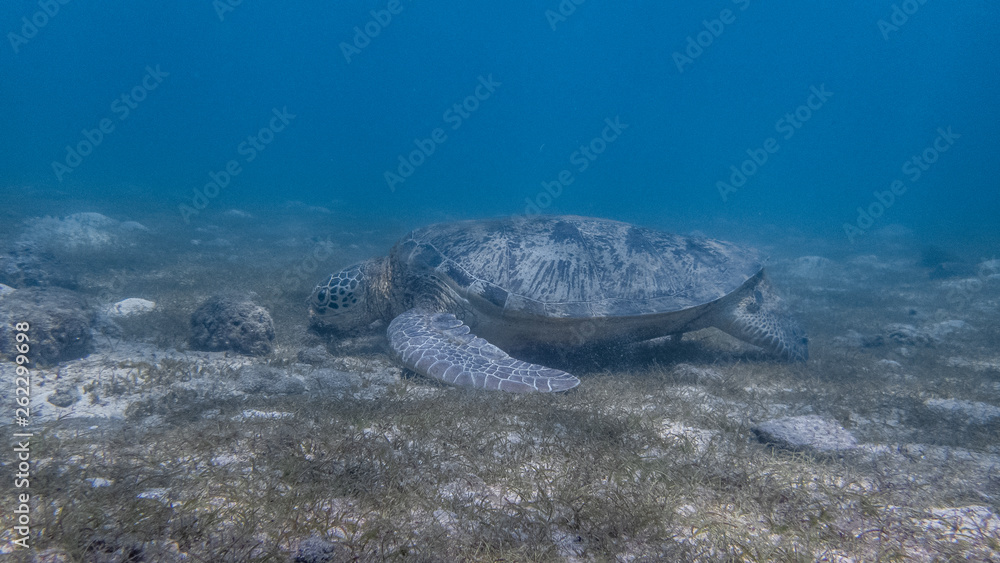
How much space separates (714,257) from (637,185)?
9389 cm

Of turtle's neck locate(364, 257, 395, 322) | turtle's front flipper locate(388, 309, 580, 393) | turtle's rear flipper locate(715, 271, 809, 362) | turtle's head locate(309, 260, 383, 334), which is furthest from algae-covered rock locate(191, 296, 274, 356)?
turtle's rear flipper locate(715, 271, 809, 362)

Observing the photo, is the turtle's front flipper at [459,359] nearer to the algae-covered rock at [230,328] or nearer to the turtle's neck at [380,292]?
the turtle's neck at [380,292]

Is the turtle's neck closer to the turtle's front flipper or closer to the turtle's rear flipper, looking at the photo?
the turtle's front flipper

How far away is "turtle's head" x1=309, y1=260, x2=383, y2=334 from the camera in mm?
6184

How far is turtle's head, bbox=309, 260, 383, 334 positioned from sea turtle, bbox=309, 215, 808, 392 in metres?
0.02

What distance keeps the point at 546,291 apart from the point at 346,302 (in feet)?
10.5

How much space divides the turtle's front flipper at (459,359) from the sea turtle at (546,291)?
23 mm

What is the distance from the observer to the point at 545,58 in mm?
130750

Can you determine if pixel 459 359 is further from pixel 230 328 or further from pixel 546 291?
pixel 230 328

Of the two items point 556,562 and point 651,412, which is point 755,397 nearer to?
point 651,412

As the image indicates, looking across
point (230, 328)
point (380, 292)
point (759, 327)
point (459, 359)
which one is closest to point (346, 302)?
point (380, 292)

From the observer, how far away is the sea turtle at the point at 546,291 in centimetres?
518

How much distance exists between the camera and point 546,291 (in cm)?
526

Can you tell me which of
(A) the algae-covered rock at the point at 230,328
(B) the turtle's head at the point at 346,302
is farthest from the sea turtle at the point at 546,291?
(A) the algae-covered rock at the point at 230,328
